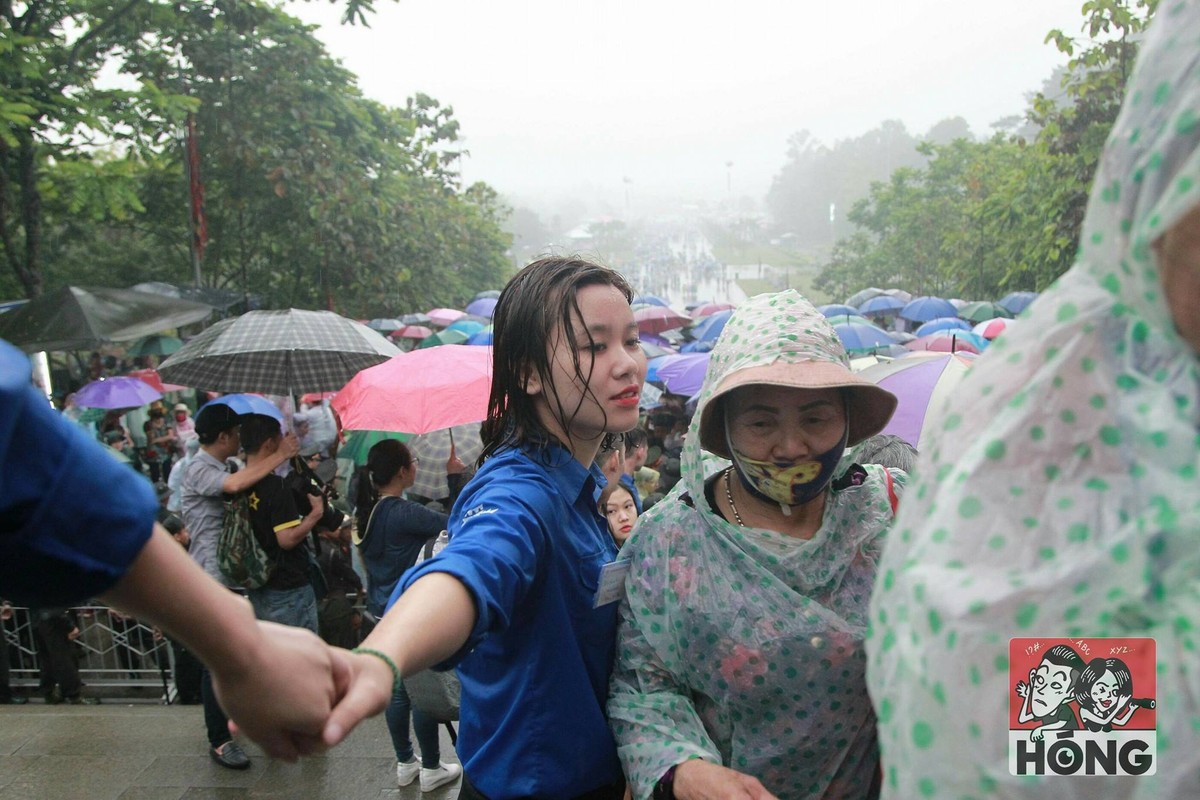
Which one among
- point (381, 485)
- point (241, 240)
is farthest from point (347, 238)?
point (381, 485)

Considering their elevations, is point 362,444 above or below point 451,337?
below

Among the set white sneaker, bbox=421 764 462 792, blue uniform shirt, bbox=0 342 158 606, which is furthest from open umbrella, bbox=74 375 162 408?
blue uniform shirt, bbox=0 342 158 606

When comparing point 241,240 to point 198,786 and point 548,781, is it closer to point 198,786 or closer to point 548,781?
point 198,786

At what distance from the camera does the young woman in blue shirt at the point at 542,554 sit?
4.42 ft

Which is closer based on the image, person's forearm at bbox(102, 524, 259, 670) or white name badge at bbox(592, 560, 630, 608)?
person's forearm at bbox(102, 524, 259, 670)

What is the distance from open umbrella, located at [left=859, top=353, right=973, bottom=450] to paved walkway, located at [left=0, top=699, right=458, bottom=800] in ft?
9.25

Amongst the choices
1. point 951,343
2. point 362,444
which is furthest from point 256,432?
point 951,343

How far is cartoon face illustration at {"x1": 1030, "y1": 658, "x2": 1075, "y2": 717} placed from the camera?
0.79 metres

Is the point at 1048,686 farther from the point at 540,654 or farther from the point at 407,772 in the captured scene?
the point at 407,772

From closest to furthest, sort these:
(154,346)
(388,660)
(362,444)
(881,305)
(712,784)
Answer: (388,660)
(712,784)
(362,444)
(154,346)
(881,305)

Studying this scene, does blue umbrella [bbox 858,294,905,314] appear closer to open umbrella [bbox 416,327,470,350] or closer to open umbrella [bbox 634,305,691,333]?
open umbrella [bbox 634,305,691,333]

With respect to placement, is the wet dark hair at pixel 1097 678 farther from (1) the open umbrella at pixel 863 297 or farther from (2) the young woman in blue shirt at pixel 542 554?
(1) the open umbrella at pixel 863 297

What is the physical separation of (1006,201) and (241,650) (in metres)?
16.5

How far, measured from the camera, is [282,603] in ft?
12.7
